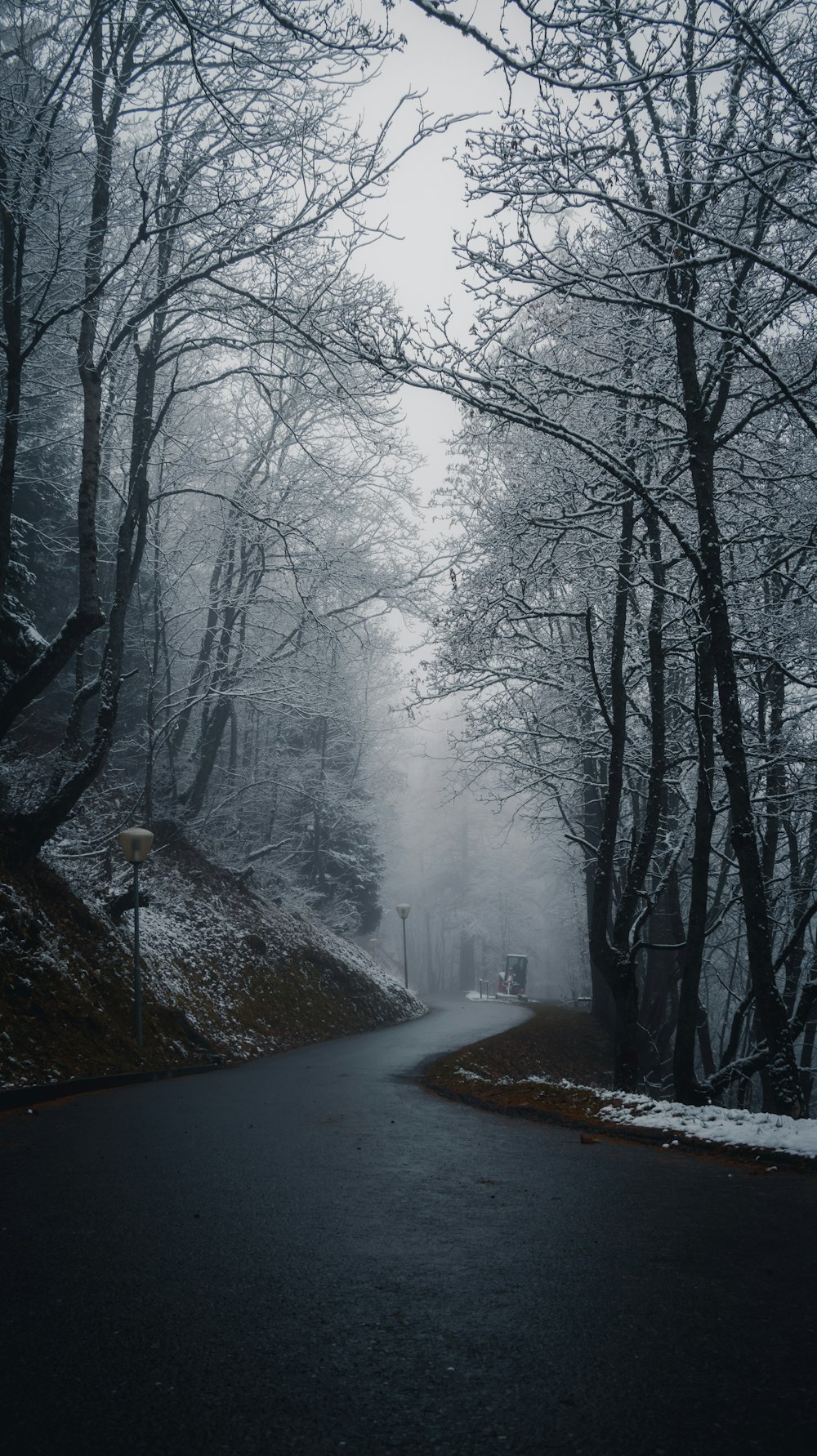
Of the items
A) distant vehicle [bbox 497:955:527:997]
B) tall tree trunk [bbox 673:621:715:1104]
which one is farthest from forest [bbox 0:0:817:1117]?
Result: distant vehicle [bbox 497:955:527:997]

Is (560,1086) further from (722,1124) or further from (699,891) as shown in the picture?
(722,1124)

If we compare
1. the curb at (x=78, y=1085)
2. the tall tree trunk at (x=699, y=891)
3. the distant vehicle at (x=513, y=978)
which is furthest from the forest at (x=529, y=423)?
the distant vehicle at (x=513, y=978)

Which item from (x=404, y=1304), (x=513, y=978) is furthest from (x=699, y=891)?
(x=513, y=978)

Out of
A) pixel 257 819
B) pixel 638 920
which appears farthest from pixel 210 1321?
pixel 257 819

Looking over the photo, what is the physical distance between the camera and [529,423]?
8.88 metres

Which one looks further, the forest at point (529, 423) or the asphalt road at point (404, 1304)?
the forest at point (529, 423)

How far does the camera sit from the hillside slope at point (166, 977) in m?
11.1

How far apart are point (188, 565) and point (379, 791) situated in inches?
917

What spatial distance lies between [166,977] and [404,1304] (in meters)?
13.5

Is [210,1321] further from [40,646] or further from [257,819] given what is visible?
[257,819]

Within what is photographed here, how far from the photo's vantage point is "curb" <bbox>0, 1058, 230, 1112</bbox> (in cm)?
891

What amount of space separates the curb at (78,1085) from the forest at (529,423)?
12.6 ft

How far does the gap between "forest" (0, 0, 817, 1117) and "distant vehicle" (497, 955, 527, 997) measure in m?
30.4

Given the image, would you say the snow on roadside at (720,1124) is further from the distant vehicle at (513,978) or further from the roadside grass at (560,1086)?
the distant vehicle at (513,978)
